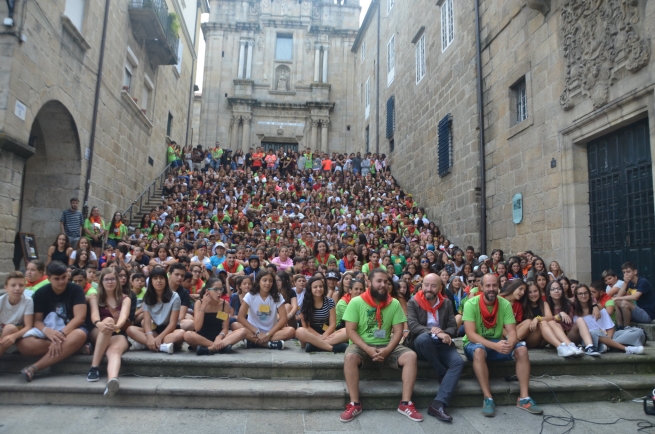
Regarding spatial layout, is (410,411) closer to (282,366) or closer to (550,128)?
(282,366)

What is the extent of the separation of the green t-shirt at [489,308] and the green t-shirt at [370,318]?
2.52 ft

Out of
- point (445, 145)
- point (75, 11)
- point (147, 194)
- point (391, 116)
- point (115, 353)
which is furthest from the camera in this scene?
point (391, 116)

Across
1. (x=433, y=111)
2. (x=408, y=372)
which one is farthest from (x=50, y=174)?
(x=433, y=111)

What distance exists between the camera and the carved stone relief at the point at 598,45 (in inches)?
278

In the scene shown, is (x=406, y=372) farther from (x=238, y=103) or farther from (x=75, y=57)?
(x=238, y=103)

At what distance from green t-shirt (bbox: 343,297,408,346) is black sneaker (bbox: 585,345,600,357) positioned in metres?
2.46

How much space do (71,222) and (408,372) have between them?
9139 millimetres

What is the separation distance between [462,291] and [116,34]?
12.4m

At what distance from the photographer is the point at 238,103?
93.5 ft

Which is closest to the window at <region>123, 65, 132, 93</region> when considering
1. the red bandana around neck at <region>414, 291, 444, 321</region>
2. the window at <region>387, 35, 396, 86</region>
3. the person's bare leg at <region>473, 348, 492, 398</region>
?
the window at <region>387, 35, 396, 86</region>

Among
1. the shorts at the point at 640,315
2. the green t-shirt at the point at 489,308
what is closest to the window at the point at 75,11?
the green t-shirt at the point at 489,308

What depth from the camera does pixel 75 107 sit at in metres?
11.2

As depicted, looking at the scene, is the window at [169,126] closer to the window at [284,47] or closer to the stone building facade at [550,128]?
the window at [284,47]

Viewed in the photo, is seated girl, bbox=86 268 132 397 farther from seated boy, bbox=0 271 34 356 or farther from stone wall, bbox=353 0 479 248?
stone wall, bbox=353 0 479 248
